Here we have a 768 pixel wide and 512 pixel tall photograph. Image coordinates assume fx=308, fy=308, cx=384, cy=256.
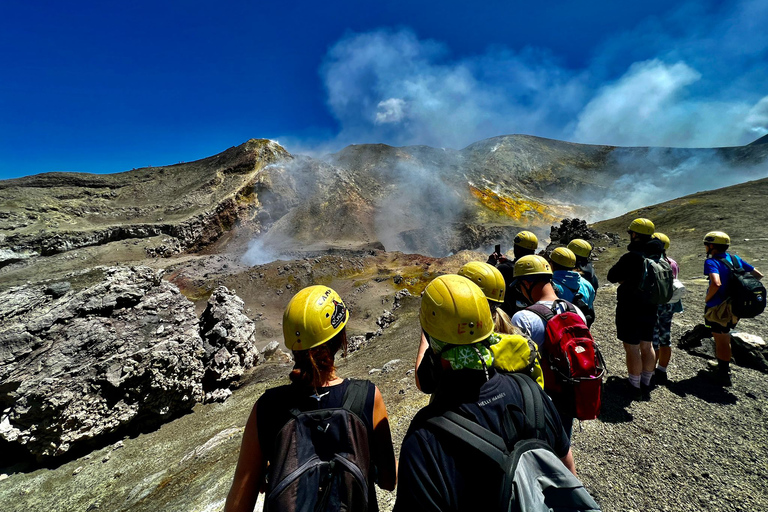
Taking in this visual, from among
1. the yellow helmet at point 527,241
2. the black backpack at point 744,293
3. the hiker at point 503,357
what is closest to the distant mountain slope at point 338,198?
the yellow helmet at point 527,241

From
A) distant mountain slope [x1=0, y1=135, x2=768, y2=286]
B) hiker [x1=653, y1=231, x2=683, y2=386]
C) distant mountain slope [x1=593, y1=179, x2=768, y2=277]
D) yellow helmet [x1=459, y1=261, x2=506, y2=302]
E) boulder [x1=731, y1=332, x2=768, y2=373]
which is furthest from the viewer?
distant mountain slope [x1=0, y1=135, x2=768, y2=286]

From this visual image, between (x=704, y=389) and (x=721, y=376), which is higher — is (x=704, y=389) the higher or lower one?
the lower one

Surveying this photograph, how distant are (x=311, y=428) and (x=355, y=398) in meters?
0.25

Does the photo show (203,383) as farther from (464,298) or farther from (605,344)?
(605,344)

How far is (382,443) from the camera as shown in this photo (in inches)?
67.1

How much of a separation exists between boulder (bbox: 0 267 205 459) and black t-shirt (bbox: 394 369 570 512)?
6744mm

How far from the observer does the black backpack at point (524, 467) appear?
3.71 ft

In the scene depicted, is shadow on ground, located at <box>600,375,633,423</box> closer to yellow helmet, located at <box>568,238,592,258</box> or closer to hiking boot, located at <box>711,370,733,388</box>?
hiking boot, located at <box>711,370,733,388</box>

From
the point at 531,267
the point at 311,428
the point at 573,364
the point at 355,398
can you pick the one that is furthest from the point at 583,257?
the point at 311,428

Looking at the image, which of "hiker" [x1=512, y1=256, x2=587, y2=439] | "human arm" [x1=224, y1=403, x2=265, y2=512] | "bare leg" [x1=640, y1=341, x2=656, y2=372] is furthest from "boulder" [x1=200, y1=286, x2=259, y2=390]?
"bare leg" [x1=640, y1=341, x2=656, y2=372]

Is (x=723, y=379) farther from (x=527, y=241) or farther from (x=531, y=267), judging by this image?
(x=531, y=267)

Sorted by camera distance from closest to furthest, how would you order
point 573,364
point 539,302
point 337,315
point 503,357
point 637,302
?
point 503,357, point 337,315, point 573,364, point 539,302, point 637,302

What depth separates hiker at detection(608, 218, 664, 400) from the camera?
3.75m

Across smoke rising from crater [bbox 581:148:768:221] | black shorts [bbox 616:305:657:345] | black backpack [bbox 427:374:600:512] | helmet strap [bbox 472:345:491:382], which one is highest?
smoke rising from crater [bbox 581:148:768:221]
